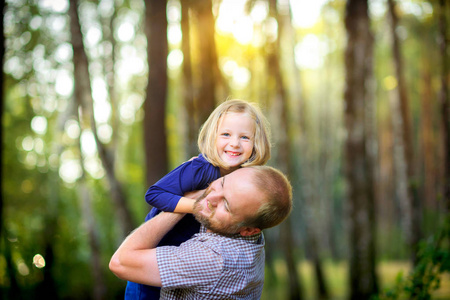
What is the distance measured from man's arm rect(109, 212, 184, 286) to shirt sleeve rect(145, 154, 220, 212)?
0.12 metres

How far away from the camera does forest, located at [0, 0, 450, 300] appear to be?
818cm

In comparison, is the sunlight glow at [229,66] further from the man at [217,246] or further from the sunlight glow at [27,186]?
the man at [217,246]

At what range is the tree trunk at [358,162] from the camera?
8180mm

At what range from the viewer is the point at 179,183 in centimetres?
230

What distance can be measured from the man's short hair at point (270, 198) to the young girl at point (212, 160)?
0.87 feet

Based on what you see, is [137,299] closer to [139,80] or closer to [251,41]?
[251,41]

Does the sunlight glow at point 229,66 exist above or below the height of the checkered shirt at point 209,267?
above

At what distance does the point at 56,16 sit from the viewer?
A: 14789 mm

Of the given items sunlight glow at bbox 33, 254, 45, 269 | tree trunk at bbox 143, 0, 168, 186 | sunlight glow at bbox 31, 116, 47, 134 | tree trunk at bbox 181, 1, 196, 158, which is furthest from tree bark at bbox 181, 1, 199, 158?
sunlight glow at bbox 31, 116, 47, 134

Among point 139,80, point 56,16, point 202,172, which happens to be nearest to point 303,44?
point 139,80

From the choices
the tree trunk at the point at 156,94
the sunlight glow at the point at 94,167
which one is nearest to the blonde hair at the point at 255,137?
the tree trunk at the point at 156,94

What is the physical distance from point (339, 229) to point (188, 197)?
40.9 meters

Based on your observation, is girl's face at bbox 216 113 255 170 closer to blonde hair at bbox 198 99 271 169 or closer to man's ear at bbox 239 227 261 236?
blonde hair at bbox 198 99 271 169

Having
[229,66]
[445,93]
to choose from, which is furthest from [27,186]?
[445,93]
